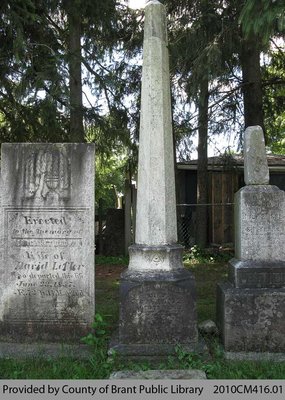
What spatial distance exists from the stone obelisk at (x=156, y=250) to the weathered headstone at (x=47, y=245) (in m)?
0.64

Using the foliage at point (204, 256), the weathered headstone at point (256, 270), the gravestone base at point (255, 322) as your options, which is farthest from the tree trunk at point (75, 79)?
the gravestone base at point (255, 322)

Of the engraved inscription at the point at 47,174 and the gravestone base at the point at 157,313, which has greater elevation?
the engraved inscription at the point at 47,174

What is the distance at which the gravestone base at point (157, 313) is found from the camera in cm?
492

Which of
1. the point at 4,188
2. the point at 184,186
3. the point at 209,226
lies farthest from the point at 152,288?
the point at 184,186

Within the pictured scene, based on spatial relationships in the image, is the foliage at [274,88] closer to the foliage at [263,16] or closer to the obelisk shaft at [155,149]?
the foliage at [263,16]

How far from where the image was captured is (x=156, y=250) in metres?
5.06

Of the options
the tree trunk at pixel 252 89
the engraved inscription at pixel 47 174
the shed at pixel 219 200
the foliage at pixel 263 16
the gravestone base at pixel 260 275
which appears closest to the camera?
the gravestone base at pixel 260 275

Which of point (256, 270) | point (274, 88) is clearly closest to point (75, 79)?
point (274, 88)

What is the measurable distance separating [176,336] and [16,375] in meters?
1.67

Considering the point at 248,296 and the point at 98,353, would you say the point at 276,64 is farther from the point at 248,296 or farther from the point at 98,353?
the point at 98,353

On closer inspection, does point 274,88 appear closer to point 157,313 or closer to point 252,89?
point 252,89

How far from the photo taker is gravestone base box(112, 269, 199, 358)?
4918mm

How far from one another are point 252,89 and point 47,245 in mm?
8231

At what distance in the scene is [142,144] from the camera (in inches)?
207
